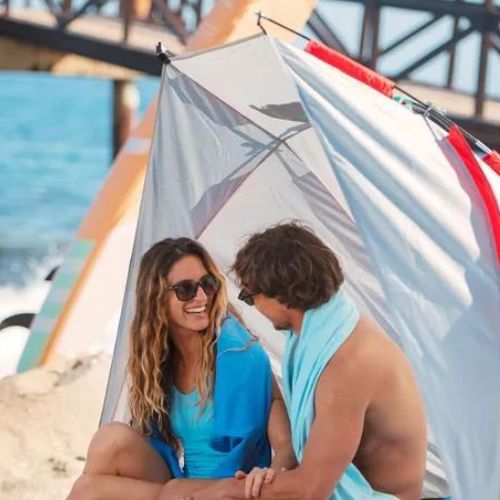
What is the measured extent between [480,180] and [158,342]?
83 centimetres

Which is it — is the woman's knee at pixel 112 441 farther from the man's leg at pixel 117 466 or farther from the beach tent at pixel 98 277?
the beach tent at pixel 98 277

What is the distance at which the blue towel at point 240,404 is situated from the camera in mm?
3119

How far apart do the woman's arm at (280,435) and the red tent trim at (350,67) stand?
75 cm

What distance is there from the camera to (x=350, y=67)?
10.7 feet

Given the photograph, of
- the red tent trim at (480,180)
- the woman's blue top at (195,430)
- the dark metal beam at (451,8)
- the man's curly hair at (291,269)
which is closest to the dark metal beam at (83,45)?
the dark metal beam at (451,8)

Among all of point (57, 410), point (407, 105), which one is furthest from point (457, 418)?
point (57, 410)

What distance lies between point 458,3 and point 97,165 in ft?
74.6

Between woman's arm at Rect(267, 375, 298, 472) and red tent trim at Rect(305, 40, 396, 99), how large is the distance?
2.45 ft

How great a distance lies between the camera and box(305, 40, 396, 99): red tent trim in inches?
129

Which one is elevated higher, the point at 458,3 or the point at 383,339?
the point at 458,3

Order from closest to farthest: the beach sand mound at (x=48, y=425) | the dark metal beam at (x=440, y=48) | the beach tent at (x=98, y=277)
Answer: the beach sand mound at (x=48, y=425)
the beach tent at (x=98, y=277)
the dark metal beam at (x=440, y=48)

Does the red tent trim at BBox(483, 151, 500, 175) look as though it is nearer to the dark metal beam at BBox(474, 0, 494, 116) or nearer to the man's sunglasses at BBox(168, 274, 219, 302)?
the man's sunglasses at BBox(168, 274, 219, 302)

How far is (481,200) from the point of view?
316 centimetres

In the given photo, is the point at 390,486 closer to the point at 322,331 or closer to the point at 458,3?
the point at 322,331
